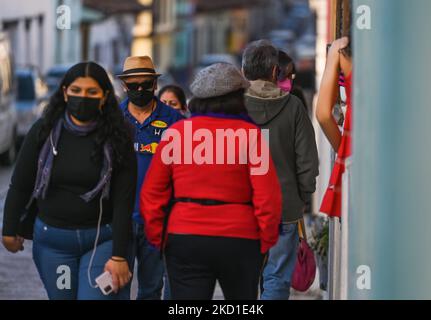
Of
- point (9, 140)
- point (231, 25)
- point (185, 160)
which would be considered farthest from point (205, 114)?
point (231, 25)

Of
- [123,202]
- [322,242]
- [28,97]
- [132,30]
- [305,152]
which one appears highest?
[132,30]

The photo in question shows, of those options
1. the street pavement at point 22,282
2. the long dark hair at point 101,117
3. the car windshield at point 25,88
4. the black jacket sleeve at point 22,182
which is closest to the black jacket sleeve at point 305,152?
the long dark hair at point 101,117

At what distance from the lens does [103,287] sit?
242 inches

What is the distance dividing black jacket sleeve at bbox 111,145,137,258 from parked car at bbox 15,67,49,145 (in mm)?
17201

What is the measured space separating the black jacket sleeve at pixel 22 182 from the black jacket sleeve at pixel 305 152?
1.78m

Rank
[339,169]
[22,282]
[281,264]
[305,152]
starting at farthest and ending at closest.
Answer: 1. [22,282]
2. [281,264]
3. [305,152]
4. [339,169]

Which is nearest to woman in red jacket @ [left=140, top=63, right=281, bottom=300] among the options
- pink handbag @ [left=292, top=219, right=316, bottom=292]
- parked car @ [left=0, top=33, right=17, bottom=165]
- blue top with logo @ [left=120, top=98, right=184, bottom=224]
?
blue top with logo @ [left=120, top=98, right=184, bottom=224]

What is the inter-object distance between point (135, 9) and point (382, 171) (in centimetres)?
5536

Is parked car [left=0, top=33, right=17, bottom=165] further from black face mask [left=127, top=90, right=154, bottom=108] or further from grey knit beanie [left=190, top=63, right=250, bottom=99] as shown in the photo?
grey knit beanie [left=190, top=63, right=250, bottom=99]

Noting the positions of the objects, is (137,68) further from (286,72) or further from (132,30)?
(132,30)

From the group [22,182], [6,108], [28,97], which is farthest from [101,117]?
[28,97]

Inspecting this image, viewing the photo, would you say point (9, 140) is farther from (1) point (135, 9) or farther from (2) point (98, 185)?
(1) point (135, 9)

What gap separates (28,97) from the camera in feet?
80.4

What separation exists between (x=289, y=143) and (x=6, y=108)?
14.1m
